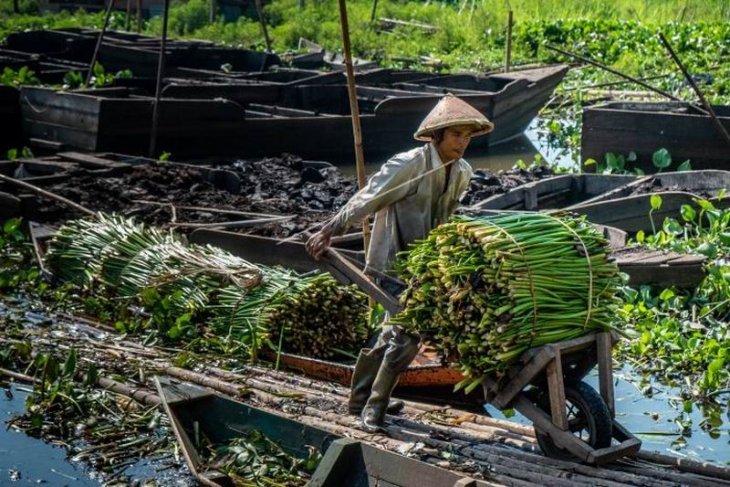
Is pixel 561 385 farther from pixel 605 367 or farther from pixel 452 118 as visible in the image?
pixel 452 118

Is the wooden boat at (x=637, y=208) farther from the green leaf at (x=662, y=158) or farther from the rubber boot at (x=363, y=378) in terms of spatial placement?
the rubber boot at (x=363, y=378)

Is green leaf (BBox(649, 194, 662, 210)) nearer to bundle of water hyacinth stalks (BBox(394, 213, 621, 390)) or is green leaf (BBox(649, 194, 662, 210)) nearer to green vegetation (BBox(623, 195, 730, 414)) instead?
green vegetation (BBox(623, 195, 730, 414))

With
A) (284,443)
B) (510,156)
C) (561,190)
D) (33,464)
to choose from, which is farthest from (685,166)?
(33,464)

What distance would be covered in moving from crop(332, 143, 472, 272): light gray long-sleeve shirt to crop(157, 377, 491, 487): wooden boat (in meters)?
0.88

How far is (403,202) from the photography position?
580cm

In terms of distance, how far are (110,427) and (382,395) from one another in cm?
153

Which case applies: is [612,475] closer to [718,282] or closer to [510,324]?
[510,324]

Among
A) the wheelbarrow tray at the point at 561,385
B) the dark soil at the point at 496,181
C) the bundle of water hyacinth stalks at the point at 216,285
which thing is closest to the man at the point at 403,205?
the wheelbarrow tray at the point at 561,385

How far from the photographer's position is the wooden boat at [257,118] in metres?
13.7

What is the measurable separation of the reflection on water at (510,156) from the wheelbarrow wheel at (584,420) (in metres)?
10.00

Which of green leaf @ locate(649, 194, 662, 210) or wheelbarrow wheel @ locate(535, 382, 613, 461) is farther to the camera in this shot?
green leaf @ locate(649, 194, 662, 210)

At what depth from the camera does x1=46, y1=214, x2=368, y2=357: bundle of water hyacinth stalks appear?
717 cm

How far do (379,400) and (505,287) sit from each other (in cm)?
103

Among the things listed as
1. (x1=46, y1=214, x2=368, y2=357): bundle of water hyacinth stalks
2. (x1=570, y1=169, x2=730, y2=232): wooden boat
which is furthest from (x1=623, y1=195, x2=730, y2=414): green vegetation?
(x1=46, y1=214, x2=368, y2=357): bundle of water hyacinth stalks
